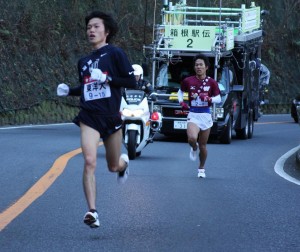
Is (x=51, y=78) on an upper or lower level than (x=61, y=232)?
lower

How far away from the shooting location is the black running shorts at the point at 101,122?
9.49 m

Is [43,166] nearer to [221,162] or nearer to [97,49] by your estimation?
[221,162]

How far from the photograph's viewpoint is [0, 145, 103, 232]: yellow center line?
10332 millimetres

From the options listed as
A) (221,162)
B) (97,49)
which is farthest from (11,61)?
(97,49)

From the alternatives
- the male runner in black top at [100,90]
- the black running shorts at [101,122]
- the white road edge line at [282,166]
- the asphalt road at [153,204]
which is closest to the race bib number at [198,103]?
the asphalt road at [153,204]

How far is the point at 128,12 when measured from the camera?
137 ft

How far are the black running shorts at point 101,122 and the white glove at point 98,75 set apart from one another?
36 centimetres

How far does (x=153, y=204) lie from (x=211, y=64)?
1318 cm

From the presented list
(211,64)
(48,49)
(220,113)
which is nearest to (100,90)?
(220,113)

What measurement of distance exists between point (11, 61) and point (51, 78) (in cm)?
176

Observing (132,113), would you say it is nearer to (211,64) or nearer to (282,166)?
(282,166)

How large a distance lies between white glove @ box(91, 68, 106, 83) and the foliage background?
854 inches

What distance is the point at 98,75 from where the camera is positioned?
930 cm

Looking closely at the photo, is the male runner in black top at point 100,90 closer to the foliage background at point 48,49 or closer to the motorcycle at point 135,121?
the motorcycle at point 135,121
